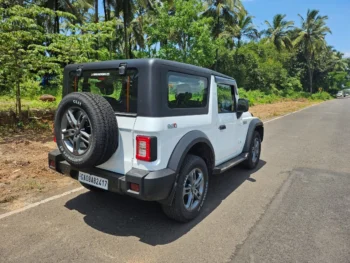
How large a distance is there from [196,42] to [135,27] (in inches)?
556

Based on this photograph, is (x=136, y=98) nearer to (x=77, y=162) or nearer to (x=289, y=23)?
(x=77, y=162)

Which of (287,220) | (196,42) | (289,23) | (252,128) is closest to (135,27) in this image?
(196,42)

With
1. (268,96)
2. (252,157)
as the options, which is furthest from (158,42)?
(252,157)

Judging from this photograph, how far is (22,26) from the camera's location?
25.0 feet

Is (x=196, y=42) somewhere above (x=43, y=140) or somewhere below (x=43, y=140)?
above

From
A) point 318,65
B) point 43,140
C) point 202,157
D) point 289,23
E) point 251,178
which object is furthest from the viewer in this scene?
point 318,65

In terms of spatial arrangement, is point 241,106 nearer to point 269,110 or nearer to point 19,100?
point 19,100

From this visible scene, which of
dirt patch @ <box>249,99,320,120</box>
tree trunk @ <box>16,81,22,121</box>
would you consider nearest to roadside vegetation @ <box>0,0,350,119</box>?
tree trunk @ <box>16,81,22,121</box>

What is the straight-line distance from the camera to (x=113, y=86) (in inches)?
127

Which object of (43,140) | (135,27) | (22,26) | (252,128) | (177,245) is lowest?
(177,245)

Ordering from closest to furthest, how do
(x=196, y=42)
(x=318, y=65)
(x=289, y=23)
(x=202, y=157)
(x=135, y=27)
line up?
1. (x=202, y=157)
2. (x=196, y=42)
3. (x=135, y=27)
4. (x=289, y=23)
5. (x=318, y=65)

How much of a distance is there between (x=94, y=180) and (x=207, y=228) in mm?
1478

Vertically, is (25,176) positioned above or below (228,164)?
below

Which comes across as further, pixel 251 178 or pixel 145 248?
pixel 251 178
